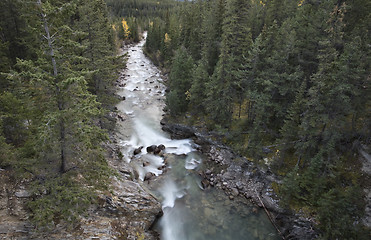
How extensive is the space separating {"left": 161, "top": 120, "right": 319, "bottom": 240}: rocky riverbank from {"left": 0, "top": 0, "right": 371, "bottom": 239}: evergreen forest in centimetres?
99

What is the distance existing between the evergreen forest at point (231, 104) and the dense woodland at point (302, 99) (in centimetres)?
12

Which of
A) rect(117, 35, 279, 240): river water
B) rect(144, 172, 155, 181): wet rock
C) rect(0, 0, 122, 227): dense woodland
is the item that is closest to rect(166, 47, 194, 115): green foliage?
rect(117, 35, 279, 240): river water

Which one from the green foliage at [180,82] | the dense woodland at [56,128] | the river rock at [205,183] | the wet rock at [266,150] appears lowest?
the river rock at [205,183]

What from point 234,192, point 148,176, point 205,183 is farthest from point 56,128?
point 234,192

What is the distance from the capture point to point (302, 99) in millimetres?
18391

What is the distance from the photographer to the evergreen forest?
10.2 meters

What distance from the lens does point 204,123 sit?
30.6 metres

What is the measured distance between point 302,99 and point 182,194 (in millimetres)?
14284

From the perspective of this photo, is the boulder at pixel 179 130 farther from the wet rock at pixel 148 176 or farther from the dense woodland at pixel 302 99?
the wet rock at pixel 148 176

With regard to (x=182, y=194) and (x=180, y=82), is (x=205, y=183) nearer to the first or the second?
(x=182, y=194)

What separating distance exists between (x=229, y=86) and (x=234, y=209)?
13857mm

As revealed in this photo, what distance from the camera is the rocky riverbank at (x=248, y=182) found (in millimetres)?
17141

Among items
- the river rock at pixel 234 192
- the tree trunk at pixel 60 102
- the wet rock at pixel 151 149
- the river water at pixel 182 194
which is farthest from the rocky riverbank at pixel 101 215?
the river rock at pixel 234 192

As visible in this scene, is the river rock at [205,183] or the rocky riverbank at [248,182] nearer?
the rocky riverbank at [248,182]
